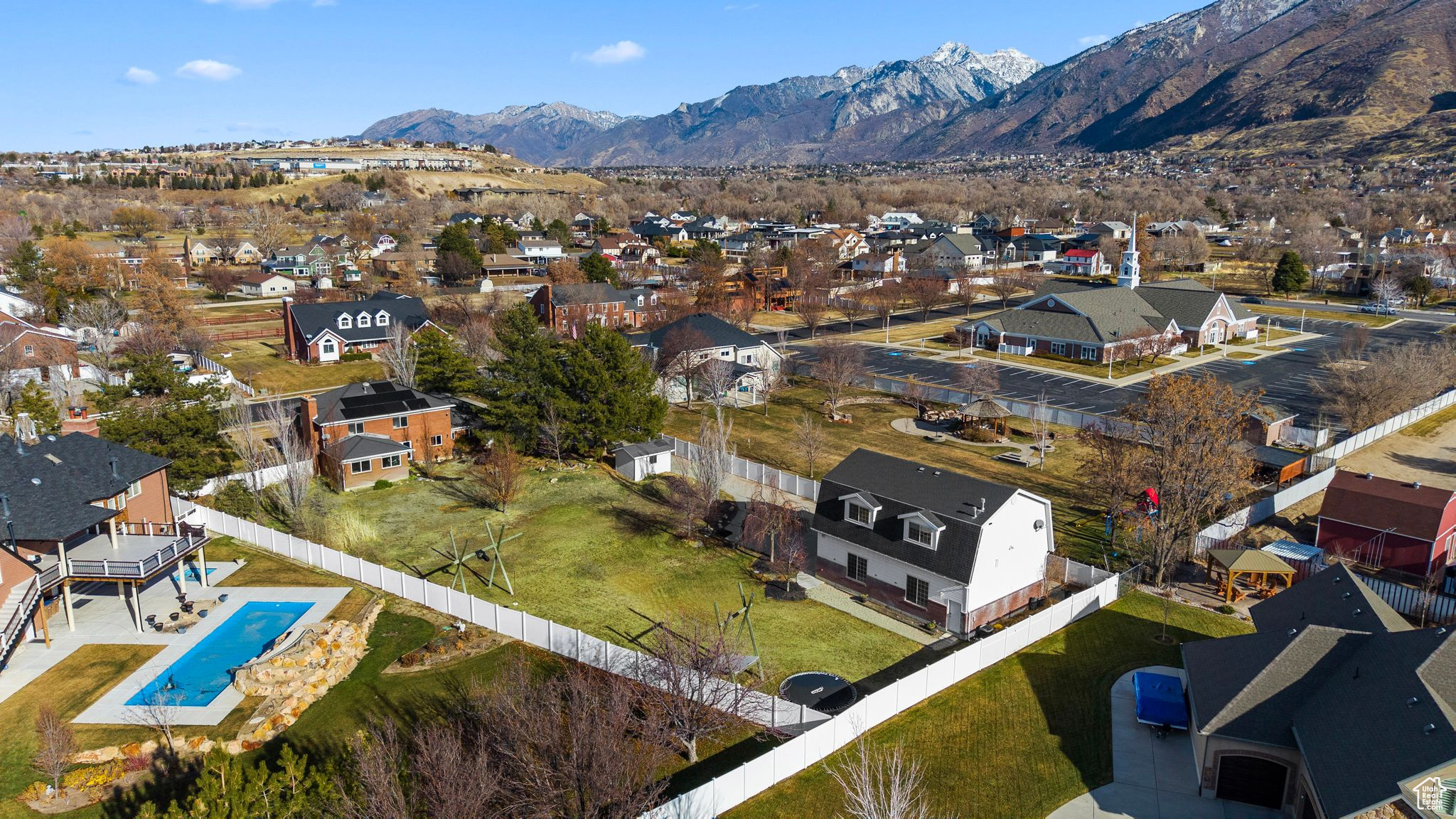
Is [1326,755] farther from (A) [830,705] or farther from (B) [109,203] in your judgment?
(B) [109,203]

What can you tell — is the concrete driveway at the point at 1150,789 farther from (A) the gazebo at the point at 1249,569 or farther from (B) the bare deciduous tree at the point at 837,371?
(B) the bare deciduous tree at the point at 837,371

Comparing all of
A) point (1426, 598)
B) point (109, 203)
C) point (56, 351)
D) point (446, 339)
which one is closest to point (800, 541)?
point (1426, 598)

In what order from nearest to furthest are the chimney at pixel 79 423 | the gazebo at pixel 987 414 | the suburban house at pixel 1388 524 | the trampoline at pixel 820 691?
1. the trampoline at pixel 820 691
2. the suburban house at pixel 1388 524
3. the chimney at pixel 79 423
4. the gazebo at pixel 987 414

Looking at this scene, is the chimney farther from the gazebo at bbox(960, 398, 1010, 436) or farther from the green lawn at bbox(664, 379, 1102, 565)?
the gazebo at bbox(960, 398, 1010, 436)

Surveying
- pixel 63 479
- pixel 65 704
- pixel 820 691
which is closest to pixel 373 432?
pixel 63 479

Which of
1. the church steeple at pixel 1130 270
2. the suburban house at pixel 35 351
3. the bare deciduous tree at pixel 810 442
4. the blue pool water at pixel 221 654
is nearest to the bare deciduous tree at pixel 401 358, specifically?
the suburban house at pixel 35 351
